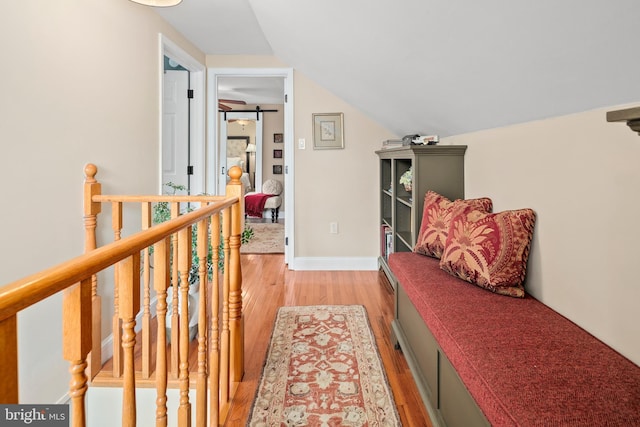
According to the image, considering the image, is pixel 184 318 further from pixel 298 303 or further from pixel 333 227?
pixel 333 227

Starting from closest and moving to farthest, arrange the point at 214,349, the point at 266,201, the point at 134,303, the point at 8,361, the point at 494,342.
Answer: the point at 8,361, the point at 134,303, the point at 494,342, the point at 214,349, the point at 266,201

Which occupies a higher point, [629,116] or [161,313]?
[629,116]

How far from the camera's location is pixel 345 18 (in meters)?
1.99

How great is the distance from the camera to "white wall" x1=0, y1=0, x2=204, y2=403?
1.57m

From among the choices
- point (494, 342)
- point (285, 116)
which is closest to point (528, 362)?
point (494, 342)

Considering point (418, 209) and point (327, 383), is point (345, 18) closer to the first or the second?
point (418, 209)

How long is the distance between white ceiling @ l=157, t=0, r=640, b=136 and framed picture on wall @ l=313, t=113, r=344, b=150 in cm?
47

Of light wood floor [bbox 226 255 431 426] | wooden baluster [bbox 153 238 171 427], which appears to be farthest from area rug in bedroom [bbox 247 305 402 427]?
wooden baluster [bbox 153 238 171 427]

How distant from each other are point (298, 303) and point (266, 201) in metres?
4.88

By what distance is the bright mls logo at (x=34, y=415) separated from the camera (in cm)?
52

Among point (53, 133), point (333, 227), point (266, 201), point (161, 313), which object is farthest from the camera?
point (266, 201)

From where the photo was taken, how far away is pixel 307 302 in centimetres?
300

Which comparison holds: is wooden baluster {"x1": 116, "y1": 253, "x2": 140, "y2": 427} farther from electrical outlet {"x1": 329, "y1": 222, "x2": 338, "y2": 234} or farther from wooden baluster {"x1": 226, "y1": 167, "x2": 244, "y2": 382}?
electrical outlet {"x1": 329, "y1": 222, "x2": 338, "y2": 234}

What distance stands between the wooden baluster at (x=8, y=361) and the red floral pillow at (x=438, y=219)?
1.86 metres
